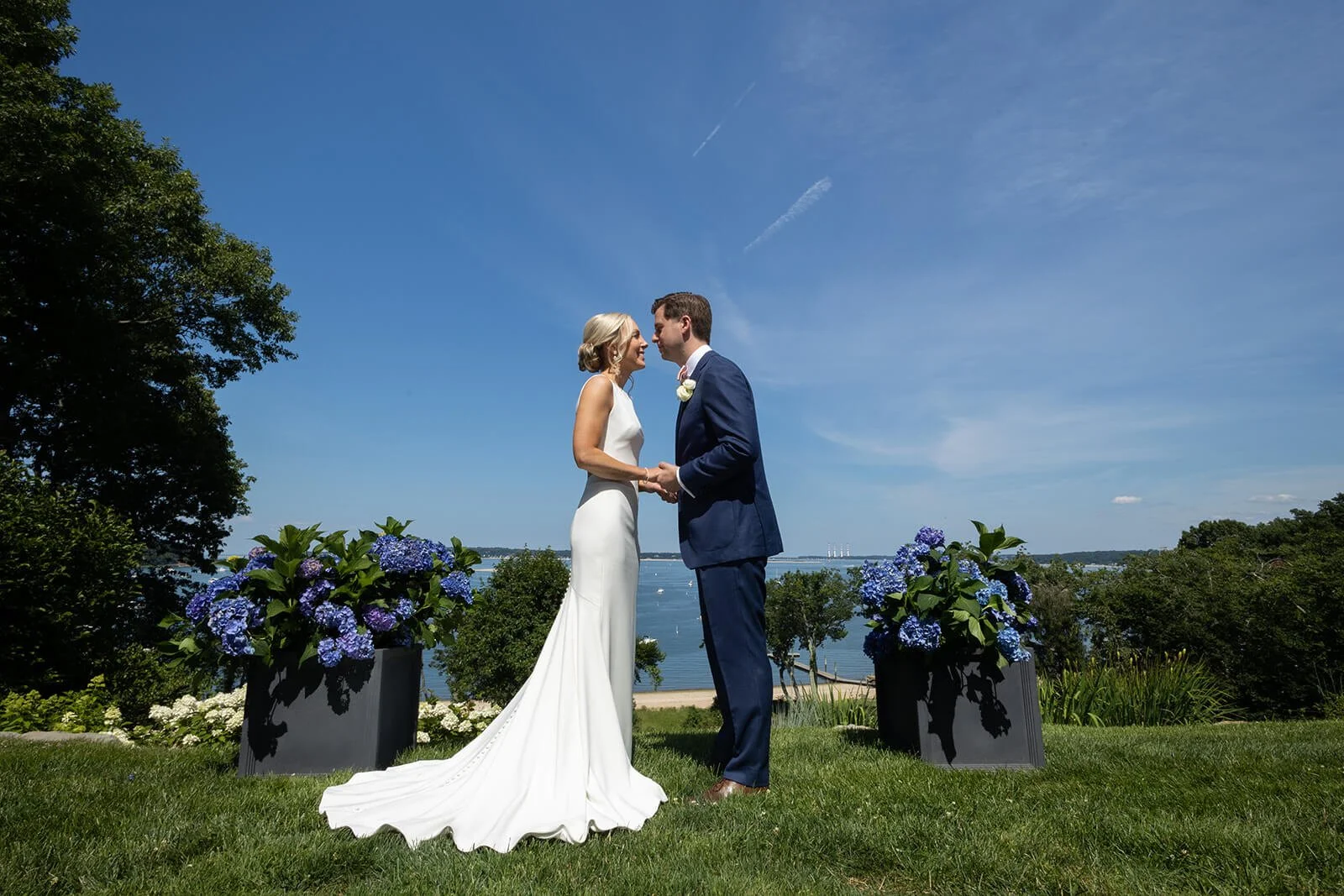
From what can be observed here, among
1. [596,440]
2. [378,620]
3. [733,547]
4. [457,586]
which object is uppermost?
[596,440]

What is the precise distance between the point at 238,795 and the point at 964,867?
3.77 metres

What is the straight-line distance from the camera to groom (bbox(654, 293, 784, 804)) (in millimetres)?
4121

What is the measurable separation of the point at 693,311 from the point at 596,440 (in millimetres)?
1043

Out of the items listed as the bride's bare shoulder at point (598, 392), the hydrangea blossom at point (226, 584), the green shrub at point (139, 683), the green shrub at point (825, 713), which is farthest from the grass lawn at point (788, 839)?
the green shrub at point (139, 683)

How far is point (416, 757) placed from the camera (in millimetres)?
5055

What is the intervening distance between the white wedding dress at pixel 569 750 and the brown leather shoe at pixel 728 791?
25cm

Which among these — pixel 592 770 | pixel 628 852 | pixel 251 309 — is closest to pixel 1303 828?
pixel 628 852

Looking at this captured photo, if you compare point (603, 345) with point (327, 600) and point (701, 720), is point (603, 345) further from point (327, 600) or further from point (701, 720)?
point (701, 720)

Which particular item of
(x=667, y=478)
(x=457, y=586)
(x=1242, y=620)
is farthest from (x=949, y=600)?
(x=1242, y=620)

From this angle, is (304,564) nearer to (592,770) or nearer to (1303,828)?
(592,770)

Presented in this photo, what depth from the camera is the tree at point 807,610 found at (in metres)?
28.1

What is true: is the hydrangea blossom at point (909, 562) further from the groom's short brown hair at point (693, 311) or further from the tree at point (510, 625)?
the tree at point (510, 625)

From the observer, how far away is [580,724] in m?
3.96

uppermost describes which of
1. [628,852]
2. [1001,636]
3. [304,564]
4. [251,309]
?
[251,309]
